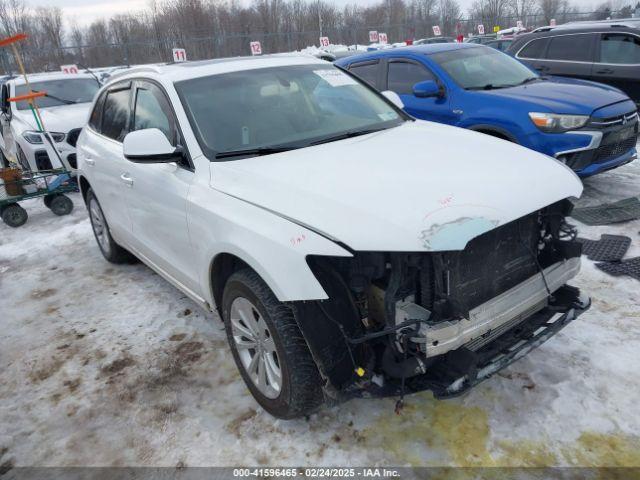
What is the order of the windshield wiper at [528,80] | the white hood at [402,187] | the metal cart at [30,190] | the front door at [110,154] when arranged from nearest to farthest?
the white hood at [402,187] → the front door at [110,154] → the windshield wiper at [528,80] → the metal cart at [30,190]

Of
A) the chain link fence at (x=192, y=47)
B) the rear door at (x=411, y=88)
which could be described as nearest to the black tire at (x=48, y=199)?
the rear door at (x=411, y=88)

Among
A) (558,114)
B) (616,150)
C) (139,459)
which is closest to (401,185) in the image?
(139,459)

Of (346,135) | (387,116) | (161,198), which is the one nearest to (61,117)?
(161,198)

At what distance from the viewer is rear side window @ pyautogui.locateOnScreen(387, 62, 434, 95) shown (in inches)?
249

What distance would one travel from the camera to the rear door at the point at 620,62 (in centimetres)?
788

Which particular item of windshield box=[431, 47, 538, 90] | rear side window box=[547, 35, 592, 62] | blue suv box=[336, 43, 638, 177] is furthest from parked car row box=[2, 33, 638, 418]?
rear side window box=[547, 35, 592, 62]

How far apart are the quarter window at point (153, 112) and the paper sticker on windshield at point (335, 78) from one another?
1.18m

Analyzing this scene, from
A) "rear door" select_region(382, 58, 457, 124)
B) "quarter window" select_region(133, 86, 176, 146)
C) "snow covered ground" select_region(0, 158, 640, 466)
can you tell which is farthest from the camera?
"rear door" select_region(382, 58, 457, 124)

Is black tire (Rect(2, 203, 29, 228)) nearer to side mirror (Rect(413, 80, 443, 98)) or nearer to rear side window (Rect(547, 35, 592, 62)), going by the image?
side mirror (Rect(413, 80, 443, 98))

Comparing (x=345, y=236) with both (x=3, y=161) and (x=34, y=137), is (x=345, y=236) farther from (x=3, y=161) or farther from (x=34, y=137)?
(x=3, y=161)

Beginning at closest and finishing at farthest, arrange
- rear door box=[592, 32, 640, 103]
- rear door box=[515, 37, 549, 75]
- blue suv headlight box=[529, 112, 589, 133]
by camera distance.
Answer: blue suv headlight box=[529, 112, 589, 133], rear door box=[592, 32, 640, 103], rear door box=[515, 37, 549, 75]

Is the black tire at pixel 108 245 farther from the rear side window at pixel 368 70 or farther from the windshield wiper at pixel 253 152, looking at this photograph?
the rear side window at pixel 368 70

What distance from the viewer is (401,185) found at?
2365 mm

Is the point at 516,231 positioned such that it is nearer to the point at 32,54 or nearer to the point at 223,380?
the point at 223,380
